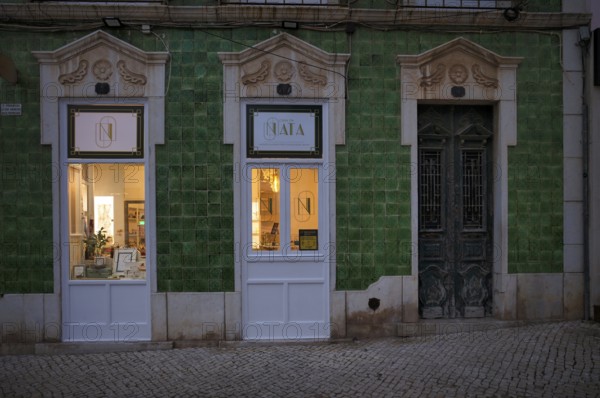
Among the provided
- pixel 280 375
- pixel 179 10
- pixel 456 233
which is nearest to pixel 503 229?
pixel 456 233

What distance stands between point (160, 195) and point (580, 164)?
6.50 metres

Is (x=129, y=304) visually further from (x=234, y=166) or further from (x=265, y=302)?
(x=234, y=166)

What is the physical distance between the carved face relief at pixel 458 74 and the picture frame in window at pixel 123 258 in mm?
5552

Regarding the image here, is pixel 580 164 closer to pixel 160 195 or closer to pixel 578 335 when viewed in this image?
pixel 578 335

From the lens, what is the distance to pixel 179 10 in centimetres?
768

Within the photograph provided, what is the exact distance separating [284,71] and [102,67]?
2.69 m

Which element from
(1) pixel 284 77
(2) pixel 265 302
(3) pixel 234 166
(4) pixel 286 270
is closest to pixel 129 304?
(2) pixel 265 302

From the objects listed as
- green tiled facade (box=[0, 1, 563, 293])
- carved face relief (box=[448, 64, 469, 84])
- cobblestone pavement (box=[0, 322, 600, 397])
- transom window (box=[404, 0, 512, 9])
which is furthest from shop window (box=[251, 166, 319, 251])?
transom window (box=[404, 0, 512, 9])

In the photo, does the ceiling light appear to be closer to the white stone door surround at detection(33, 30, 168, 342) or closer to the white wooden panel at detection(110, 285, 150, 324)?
the white stone door surround at detection(33, 30, 168, 342)

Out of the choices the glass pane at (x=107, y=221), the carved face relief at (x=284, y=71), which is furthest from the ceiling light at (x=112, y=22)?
the carved face relief at (x=284, y=71)

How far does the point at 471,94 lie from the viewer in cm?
809

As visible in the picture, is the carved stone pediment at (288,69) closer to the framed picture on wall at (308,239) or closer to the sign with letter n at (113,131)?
the sign with letter n at (113,131)

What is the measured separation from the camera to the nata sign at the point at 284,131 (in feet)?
25.9

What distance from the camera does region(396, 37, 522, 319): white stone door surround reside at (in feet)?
26.1
